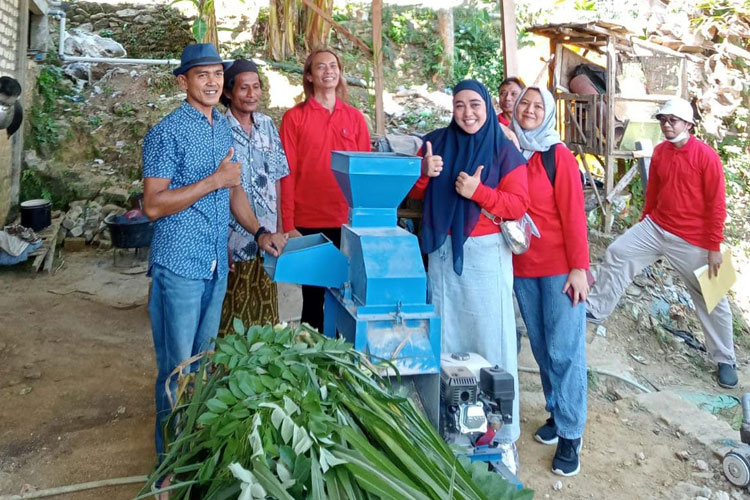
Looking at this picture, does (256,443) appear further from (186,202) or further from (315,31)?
(315,31)

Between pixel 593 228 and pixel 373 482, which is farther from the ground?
pixel 593 228

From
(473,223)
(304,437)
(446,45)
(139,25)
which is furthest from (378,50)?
(446,45)

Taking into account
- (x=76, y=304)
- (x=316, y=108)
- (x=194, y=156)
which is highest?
(x=316, y=108)

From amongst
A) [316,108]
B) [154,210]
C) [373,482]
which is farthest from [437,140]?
[373,482]

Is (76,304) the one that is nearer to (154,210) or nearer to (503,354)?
(154,210)

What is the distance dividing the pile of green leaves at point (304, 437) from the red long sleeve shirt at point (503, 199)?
45.6 inches

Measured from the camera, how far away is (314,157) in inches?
138

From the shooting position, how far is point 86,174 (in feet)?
26.3

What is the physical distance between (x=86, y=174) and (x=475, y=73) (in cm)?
813

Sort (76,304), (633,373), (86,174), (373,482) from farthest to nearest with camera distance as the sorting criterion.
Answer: (86,174)
(76,304)
(633,373)
(373,482)

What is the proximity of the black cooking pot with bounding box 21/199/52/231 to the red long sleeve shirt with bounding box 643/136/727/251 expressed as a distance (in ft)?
20.5

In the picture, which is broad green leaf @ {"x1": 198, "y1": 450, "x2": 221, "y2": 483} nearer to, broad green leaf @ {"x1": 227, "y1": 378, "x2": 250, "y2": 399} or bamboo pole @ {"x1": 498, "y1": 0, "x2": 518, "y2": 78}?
broad green leaf @ {"x1": 227, "y1": 378, "x2": 250, "y2": 399}

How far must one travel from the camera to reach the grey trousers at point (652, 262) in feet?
16.0

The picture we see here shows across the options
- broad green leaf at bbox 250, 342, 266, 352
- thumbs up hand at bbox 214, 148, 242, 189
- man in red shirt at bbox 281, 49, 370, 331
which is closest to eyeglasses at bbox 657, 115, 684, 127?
man in red shirt at bbox 281, 49, 370, 331
